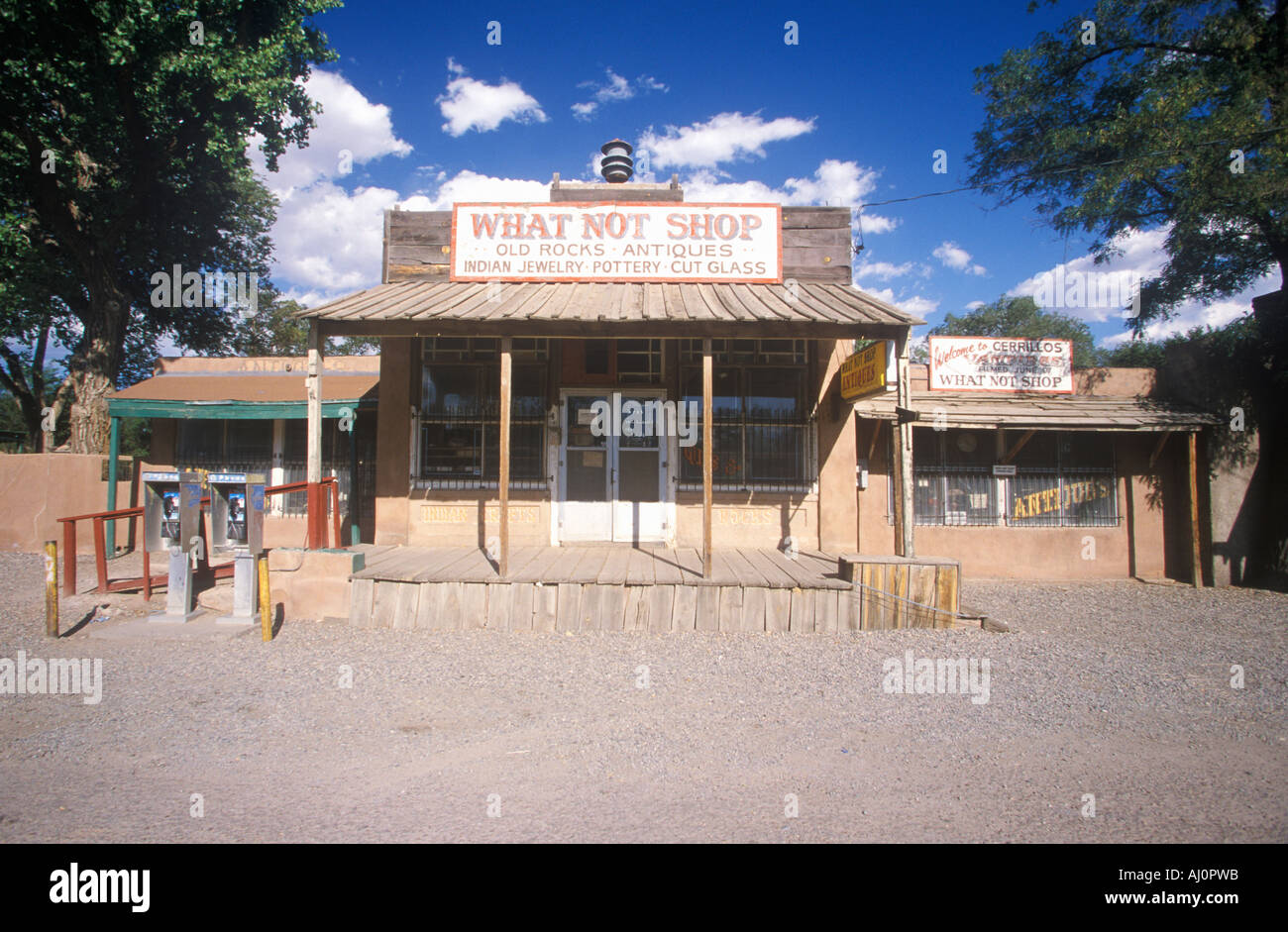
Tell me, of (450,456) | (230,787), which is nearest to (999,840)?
(230,787)

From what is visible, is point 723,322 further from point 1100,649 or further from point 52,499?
point 52,499

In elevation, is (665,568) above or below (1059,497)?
below

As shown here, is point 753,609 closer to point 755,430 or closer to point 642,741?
point 642,741

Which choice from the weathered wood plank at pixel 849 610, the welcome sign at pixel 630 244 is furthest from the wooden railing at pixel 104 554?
the weathered wood plank at pixel 849 610

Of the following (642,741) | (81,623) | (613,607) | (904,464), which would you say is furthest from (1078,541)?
(81,623)

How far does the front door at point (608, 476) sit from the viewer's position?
29.5ft

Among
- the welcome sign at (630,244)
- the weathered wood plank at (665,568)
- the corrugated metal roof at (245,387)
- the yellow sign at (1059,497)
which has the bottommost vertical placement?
the weathered wood plank at (665,568)

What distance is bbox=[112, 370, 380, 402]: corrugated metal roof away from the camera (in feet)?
35.8

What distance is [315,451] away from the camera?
7.20 metres

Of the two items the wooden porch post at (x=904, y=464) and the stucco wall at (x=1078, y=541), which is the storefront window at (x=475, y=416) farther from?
the stucco wall at (x=1078, y=541)

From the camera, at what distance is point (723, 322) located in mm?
6965

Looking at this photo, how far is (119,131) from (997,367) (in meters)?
16.6

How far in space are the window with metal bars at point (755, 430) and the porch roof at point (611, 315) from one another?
4.46 ft

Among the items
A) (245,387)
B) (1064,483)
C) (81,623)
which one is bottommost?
(81,623)
